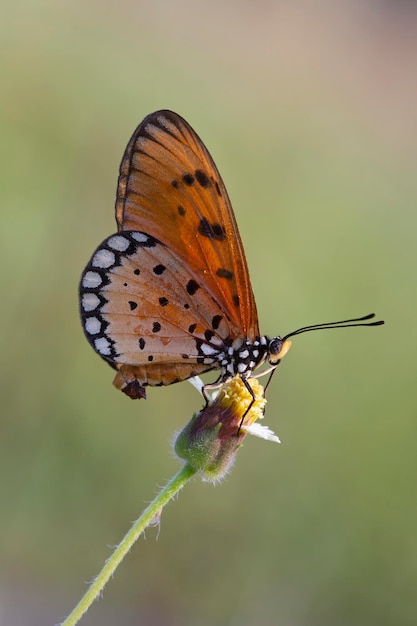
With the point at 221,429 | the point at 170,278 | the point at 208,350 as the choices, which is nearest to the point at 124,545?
the point at 221,429

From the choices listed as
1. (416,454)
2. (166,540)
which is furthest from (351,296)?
(166,540)

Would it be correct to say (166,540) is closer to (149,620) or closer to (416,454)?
(149,620)

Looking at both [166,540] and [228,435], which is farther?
[166,540]

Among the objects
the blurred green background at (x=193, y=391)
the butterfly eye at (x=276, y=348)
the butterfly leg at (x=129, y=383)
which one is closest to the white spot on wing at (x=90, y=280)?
the butterfly leg at (x=129, y=383)

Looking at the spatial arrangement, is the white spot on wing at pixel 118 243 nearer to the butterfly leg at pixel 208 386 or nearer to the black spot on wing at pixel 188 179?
the black spot on wing at pixel 188 179

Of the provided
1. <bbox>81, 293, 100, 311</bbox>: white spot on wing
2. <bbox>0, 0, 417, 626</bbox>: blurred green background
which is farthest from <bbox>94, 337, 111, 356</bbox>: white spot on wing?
<bbox>0, 0, 417, 626</bbox>: blurred green background
